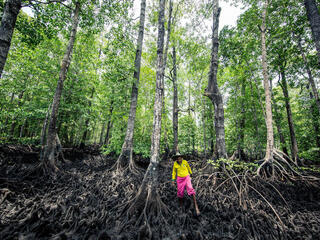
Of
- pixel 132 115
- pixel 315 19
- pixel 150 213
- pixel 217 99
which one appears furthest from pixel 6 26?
pixel 315 19

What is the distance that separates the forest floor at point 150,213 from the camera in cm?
269

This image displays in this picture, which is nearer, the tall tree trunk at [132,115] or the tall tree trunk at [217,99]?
the tall tree trunk at [217,99]

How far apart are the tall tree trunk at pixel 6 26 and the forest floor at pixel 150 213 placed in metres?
3.60

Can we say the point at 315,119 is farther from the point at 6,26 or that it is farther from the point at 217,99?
the point at 6,26

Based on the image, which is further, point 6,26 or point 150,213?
point 150,213

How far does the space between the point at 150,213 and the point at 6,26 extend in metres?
5.70

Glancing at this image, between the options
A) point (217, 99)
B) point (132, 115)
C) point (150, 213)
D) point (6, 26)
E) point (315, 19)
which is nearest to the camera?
point (6, 26)

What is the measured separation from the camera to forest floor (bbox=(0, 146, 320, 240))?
8.81ft

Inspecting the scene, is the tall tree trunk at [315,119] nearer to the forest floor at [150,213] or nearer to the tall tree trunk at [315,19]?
the tall tree trunk at [315,19]

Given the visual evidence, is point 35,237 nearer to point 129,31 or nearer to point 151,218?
point 151,218

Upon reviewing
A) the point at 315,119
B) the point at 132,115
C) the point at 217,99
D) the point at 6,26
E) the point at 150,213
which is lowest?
the point at 150,213

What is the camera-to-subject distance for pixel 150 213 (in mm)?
3219

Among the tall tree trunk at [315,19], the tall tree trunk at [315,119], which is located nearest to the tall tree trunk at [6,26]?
the tall tree trunk at [315,19]

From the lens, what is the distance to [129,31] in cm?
696
